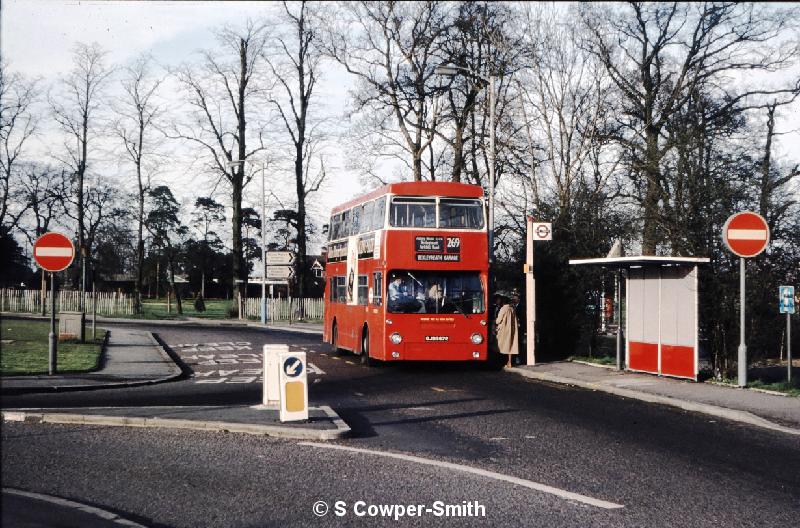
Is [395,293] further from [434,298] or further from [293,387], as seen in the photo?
[293,387]

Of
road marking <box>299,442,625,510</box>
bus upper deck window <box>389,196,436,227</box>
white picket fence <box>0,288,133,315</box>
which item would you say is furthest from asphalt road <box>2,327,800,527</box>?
white picket fence <box>0,288,133,315</box>

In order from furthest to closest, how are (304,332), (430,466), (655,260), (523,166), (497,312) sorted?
(304,332) < (523,166) < (497,312) < (655,260) < (430,466)

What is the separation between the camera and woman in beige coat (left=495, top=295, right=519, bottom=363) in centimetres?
2120

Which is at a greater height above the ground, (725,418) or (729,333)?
(729,333)

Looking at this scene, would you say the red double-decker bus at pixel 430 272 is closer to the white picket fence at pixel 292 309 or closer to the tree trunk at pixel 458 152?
the tree trunk at pixel 458 152

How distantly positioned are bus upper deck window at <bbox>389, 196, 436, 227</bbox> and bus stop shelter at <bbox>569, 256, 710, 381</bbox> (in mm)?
3718

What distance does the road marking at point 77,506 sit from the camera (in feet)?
21.0

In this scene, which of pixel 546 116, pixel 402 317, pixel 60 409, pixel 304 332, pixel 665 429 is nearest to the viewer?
pixel 665 429

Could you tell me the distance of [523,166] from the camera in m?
31.2

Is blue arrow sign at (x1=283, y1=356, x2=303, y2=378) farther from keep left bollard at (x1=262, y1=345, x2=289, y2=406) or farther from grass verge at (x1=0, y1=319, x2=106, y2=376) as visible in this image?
grass verge at (x1=0, y1=319, x2=106, y2=376)

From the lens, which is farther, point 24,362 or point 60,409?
point 24,362

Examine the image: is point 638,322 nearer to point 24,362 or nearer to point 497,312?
point 497,312

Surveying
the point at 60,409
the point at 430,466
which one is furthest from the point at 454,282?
the point at 430,466

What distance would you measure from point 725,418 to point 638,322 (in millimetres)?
5866
